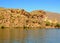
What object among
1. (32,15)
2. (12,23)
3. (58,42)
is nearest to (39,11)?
(32,15)

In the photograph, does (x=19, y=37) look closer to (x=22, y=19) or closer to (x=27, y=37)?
(x=27, y=37)

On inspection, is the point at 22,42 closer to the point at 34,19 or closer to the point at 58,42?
the point at 58,42

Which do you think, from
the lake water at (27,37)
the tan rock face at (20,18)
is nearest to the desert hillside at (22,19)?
the tan rock face at (20,18)

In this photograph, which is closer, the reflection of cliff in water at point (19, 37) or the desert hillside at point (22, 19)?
the reflection of cliff in water at point (19, 37)

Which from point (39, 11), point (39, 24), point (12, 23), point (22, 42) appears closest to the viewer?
point (22, 42)

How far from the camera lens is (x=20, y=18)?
150625 millimetres

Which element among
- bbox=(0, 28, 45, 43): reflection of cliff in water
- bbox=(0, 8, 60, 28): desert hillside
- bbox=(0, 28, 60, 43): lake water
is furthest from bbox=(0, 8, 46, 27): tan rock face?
bbox=(0, 28, 60, 43): lake water

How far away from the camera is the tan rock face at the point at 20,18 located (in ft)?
467

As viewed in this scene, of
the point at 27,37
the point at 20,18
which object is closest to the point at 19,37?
the point at 27,37

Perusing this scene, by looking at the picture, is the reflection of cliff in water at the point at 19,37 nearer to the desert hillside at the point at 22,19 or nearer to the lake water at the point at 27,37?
the lake water at the point at 27,37

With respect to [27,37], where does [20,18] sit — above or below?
above

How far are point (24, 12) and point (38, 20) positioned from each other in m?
12.2

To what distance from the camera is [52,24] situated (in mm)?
159375

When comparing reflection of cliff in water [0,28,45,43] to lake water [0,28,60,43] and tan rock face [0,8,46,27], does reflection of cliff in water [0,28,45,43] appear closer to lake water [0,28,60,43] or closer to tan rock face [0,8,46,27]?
lake water [0,28,60,43]
